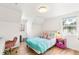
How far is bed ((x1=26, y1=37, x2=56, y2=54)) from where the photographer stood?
1664 millimetres

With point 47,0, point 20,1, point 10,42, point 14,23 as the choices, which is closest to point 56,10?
point 47,0

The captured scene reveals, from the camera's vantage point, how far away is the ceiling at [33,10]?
1.65 meters

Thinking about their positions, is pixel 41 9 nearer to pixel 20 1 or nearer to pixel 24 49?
pixel 20 1

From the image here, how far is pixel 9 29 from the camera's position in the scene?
1665 millimetres

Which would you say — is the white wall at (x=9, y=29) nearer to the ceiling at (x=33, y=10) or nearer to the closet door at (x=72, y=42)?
the ceiling at (x=33, y=10)

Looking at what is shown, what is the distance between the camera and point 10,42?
5.53ft

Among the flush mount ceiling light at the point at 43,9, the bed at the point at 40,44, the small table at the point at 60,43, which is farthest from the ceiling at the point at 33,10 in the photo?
the small table at the point at 60,43

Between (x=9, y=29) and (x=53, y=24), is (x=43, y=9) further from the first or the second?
(x=9, y=29)

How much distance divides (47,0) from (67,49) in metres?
0.85

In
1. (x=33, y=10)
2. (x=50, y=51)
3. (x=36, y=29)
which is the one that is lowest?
(x=50, y=51)

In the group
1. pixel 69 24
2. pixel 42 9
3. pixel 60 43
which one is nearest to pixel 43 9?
pixel 42 9

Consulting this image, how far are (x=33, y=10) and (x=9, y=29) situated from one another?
489mm

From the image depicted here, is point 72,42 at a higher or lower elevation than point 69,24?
lower

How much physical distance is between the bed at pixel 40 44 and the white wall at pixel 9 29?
0.24 m
